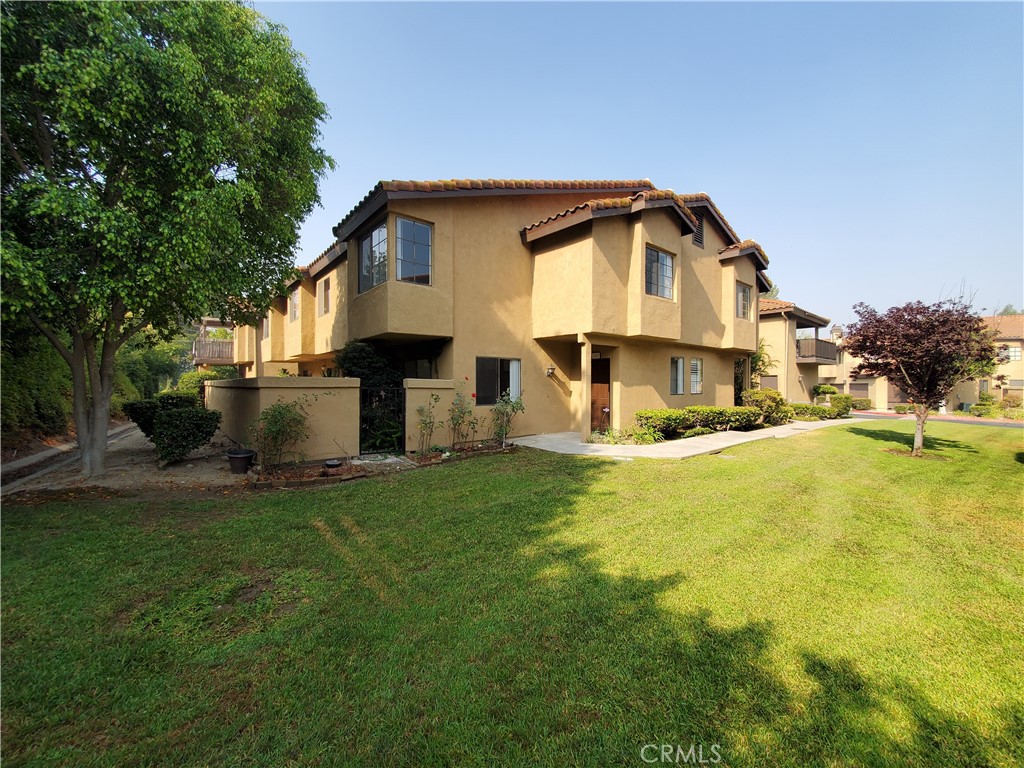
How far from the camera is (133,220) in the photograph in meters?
6.21

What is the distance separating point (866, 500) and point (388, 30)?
13.8m

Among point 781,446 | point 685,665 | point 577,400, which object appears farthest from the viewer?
point 577,400

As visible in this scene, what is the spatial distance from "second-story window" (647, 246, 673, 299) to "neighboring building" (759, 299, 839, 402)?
15.2 m

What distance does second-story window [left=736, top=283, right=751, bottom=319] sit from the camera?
1752 cm

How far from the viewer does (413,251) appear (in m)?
11.1

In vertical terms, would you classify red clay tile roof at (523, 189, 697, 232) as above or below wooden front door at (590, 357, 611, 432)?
above

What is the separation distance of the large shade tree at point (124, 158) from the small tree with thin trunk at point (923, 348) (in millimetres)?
16136

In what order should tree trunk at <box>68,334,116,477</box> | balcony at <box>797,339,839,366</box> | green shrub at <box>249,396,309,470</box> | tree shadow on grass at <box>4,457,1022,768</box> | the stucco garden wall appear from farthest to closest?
balcony at <box>797,339,839,366</box>
the stucco garden wall
green shrub at <box>249,396,309,470</box>
tree trunk at <box>68,334,116,477</box>
tree shadow on grass at <box>4,457,1022,768</box>

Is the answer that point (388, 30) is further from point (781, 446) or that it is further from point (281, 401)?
point (781, 446)

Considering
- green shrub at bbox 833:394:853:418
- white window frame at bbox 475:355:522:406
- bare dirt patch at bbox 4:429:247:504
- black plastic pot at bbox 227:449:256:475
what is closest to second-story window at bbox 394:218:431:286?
white window frame at bbox 475:355:522:406

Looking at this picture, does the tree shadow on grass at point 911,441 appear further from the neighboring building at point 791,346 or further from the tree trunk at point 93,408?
the tree trunk at point 93,408

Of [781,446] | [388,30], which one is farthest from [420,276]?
[781,446]

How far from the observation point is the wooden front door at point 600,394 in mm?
14132

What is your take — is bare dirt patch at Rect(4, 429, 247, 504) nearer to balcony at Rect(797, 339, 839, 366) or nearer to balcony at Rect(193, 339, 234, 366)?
balcony at Rect(193, 339, 234, 366)
